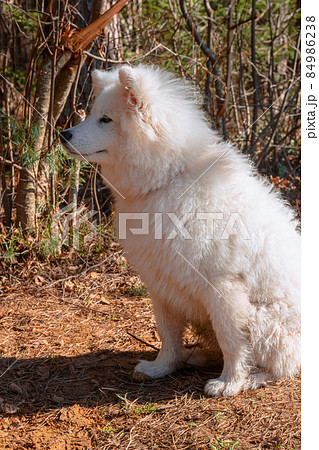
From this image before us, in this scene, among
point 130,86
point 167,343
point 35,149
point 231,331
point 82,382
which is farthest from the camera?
point 35,149

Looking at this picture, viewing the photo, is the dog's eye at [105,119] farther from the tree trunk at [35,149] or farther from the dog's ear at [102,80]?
the tree trunk at [35,149]

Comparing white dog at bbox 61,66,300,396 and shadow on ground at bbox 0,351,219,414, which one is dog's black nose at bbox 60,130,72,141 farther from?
shadow on ground at bbox 0,351,219,414

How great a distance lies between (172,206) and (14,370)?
1629 millimetres

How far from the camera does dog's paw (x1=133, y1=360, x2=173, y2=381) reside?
329cm

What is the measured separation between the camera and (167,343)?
3396 mm

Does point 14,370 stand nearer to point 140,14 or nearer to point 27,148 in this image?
point 27,148

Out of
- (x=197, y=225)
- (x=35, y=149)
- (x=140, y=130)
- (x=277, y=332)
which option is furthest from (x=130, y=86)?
(x=35, y=149)

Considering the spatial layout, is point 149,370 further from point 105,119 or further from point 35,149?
point 35,149

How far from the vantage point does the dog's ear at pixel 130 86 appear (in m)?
2.79

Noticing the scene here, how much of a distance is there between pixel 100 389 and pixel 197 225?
125 centimetres

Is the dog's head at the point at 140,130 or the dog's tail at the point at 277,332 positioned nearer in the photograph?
the dog's head at the point at 140,130

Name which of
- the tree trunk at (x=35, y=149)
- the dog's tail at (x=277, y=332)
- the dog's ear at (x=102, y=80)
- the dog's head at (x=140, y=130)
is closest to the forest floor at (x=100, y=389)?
the dog's tail at (x=277, y=332)

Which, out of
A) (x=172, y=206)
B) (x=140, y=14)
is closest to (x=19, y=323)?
(x=172, y=206)

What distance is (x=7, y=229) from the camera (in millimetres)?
5113
